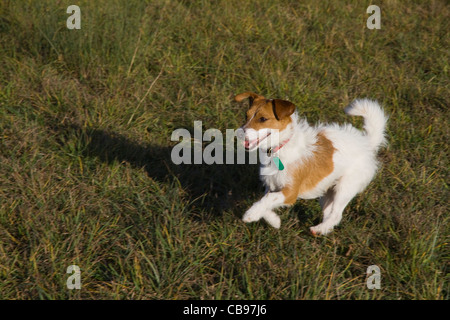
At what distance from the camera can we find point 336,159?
443 cm

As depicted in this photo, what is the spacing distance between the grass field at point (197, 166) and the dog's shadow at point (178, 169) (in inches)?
0.7

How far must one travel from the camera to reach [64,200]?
4441 millimetres

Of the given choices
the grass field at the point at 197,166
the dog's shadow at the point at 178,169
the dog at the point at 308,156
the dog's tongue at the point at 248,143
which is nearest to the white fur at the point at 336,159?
the dog at the point at 308,156

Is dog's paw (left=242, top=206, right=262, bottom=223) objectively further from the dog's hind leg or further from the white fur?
the dog's hind leg

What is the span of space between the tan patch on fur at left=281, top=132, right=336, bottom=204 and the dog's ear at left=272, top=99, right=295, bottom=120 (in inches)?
19.4

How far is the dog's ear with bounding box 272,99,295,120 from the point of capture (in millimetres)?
4090

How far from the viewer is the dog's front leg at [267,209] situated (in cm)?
410

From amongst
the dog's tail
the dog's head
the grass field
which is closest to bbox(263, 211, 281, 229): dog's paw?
the grass field

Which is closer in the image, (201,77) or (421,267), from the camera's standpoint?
(421,267)

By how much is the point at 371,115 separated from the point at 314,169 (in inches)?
29.2

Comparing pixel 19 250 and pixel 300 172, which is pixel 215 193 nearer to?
pixel 300 172

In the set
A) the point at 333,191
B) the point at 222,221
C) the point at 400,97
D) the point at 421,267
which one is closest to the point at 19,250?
the point at 222,221
